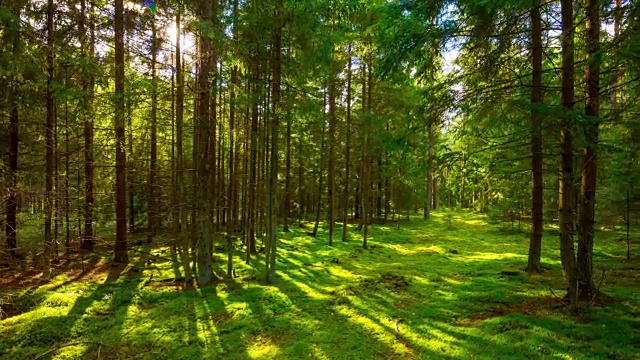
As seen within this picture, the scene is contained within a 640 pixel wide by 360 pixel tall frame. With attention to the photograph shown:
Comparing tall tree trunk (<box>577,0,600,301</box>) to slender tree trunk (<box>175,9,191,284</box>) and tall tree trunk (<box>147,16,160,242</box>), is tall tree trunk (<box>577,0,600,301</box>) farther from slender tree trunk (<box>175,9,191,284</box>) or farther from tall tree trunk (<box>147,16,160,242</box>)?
tall tree trunk (<box>147,16,160,242</box>)

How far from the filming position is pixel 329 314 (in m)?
7.73

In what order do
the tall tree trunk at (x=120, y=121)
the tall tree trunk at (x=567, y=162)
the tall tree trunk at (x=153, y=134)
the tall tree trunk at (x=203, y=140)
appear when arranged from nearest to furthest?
the tall tree trunk at (x=567, y=162) → the tall tree trunk at (x=203, y=140) → the tall tree trunk at (x=153, y=134) → the tall tree trunk at (x=120, y=121)

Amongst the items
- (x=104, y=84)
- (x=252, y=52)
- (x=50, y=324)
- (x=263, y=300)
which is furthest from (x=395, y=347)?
(x=104, y=84)

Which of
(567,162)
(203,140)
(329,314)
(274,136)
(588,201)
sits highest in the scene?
(274,136)

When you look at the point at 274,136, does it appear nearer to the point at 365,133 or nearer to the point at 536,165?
the point at 365,133

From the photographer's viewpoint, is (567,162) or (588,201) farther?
(588,201)

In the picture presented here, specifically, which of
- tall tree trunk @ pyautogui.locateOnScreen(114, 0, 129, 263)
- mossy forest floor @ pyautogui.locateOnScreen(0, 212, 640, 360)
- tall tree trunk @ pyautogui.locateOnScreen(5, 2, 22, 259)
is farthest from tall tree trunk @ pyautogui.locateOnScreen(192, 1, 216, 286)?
tall tree trunk @ pyautogui.locateOnScreen(5, 2, 22, 259)

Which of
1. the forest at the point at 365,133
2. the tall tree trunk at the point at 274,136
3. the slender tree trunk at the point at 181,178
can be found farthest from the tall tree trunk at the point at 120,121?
the tall tree trunk at the point at 274,136

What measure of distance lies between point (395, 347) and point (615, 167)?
10.5 m

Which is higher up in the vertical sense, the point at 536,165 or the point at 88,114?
the point at 88,114

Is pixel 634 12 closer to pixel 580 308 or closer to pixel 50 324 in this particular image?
pixel 580 308

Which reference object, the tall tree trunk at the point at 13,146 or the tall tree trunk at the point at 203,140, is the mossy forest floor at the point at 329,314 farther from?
the tall tree trunk at the point at 203,140

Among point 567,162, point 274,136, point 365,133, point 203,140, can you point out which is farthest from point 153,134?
point 567,162

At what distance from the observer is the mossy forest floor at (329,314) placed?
5.94 m
